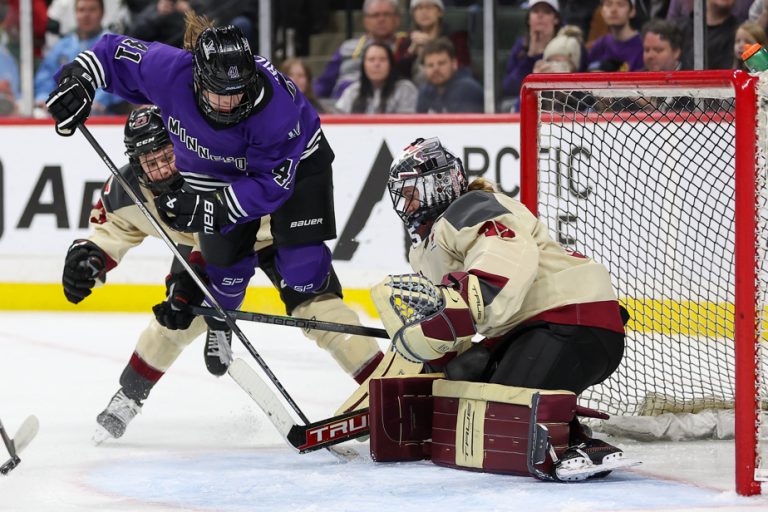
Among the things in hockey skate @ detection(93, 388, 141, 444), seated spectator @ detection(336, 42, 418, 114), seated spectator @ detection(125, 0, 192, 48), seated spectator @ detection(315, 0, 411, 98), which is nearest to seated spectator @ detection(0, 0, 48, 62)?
seated spectator @ detection(125, 0, 192, 48)

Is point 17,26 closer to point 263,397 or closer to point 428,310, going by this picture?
point 263,397

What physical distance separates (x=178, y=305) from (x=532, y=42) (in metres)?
2.58

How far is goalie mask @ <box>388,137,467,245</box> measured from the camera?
9.25 feet

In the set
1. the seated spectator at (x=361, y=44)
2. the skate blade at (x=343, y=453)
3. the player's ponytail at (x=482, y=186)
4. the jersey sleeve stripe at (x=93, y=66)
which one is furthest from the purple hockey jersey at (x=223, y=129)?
the seated spectator at (x=361, y=44)

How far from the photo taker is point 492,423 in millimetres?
2695

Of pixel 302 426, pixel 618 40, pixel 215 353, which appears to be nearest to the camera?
pixel 302 426

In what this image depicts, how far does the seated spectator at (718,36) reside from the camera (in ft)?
15.9

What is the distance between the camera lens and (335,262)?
211 inches

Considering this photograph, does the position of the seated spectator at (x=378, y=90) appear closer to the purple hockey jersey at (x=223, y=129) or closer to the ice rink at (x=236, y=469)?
the ice rink at (x=236, y=469)

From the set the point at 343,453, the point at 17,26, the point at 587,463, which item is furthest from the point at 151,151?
the point at 17,26

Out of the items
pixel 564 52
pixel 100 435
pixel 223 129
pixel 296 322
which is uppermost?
pixel 564 52

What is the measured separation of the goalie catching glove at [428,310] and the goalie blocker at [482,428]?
18 centimetres

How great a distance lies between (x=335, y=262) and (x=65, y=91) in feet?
7.70

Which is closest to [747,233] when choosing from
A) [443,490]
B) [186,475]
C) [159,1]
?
[443,490]
